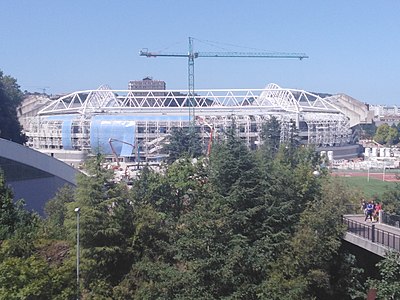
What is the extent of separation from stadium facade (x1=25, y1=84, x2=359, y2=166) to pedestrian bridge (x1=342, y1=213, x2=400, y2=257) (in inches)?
1622

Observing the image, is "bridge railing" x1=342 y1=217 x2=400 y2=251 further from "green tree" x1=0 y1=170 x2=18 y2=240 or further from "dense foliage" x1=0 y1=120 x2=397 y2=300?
"green tree" x1=0 y1=170 x2=18 y2=240

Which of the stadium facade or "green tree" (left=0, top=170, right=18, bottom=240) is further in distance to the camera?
the stadium facade

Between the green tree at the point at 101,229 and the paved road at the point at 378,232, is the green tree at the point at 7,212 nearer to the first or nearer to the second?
the green tree at the point at 101,229

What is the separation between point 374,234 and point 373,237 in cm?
16

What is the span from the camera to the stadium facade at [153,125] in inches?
2388

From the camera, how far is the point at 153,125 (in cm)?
6262

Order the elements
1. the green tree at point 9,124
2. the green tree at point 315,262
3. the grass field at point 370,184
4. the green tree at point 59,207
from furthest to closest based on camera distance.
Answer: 1. the green tree at point 9,124
2. the grass field at point 370,184
3. the green tree at point 59,207
4. the green tree at point 315,262

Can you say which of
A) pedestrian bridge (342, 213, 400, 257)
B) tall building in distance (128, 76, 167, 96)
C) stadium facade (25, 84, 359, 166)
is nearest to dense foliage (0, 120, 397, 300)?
pedestrian bridge (342, 213, 400, 257)

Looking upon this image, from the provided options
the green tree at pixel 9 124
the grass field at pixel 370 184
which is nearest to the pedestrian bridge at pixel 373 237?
the grass field at pixel 370 184

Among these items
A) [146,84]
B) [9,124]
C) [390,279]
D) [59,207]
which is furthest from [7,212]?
[146,84]

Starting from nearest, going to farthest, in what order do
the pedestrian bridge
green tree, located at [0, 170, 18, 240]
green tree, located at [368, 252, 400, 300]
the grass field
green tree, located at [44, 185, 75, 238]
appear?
green tree, located at [368, 252, 400, 300]
the pedestrian bridge
green tree, located at [0, 170, 18, 240]
green tree, located at [44, 185, 75, 238]
the grass field

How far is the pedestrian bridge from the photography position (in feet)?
39.5

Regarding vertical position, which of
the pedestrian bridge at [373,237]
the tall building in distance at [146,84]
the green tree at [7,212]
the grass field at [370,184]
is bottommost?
the grass field at [370,184]

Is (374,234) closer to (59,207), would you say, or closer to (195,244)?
(195,244)
